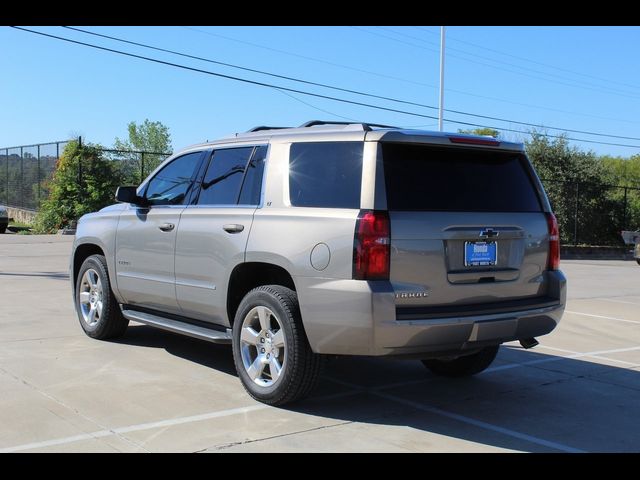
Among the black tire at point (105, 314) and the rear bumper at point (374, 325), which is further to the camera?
the black tire at point (105, 314)

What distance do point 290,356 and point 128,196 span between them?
8.74 ft

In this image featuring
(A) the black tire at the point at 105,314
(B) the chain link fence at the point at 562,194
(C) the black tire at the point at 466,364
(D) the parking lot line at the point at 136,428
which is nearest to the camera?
(D) the parking lot line at the point at 136,428

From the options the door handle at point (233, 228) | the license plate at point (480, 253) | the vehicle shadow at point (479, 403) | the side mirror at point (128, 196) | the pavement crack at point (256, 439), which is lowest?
the vehicle shadow at point (479, 403)

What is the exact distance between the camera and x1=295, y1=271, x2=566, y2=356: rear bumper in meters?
4.36

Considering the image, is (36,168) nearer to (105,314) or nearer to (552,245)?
(105,314)

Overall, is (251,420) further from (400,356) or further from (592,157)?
(592,157)

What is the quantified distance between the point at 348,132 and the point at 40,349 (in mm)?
3815

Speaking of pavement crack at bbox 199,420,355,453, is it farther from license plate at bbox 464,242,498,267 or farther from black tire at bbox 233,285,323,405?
license plate at bbox 464,242,498,267

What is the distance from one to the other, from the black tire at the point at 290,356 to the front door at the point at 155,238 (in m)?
1.35

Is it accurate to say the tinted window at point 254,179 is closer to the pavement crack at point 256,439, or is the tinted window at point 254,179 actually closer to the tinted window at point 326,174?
the tinted window at point 326,174

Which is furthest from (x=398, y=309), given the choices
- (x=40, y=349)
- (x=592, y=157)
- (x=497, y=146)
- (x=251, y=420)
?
(x=592, y=157)

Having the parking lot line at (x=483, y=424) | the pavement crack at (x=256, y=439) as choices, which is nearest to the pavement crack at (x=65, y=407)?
the pavement crack at (x=256, y=439)

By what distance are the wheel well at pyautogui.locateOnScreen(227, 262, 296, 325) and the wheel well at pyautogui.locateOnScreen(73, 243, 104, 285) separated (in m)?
2.54

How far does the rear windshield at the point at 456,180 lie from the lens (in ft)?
15.4
